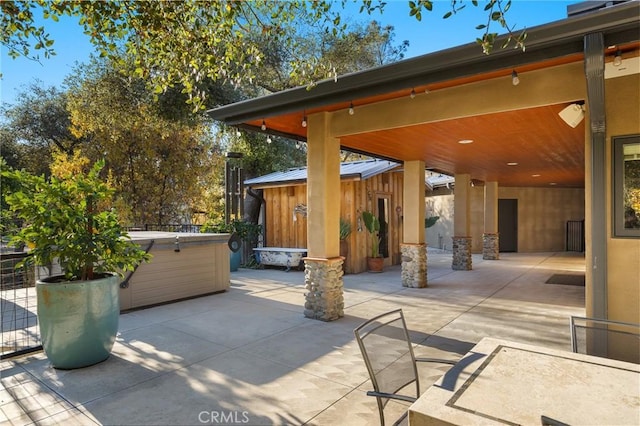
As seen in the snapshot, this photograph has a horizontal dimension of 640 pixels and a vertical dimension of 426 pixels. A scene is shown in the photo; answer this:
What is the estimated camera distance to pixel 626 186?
10.8ft

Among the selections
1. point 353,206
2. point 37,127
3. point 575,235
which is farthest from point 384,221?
point 37,127

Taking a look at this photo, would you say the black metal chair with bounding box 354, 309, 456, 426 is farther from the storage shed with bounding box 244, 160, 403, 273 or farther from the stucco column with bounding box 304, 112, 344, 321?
the storage shed with bounding box 244, 160, 403, 273

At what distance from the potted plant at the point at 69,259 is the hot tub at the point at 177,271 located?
221 cm

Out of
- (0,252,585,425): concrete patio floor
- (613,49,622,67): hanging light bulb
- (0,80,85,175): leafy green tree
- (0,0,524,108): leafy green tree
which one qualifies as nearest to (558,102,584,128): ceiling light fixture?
(613,49,622,67): hanging light bulb

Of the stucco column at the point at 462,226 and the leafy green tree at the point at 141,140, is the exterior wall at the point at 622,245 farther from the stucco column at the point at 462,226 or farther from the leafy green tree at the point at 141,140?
the leafy green tree at the point at 141,140

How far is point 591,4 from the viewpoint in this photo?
432cm

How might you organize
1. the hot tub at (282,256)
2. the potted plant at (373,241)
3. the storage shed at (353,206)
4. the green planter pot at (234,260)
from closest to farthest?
the potted plant at (373,241)
the storage shed at (353,206)
the hot tub at (282,256)
the green planter pot at (234,260)

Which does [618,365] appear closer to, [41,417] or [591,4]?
[41,417]

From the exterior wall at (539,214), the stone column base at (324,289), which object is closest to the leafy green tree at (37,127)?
the stone column base at (324,289)

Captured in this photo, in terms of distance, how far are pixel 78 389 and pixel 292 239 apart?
27.8ft

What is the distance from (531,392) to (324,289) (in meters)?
3.85

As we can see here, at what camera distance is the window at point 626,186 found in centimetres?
327

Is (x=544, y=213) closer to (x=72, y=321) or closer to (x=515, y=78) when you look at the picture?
Answer: (x=515, y=78)

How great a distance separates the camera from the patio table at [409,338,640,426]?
1.52 m
